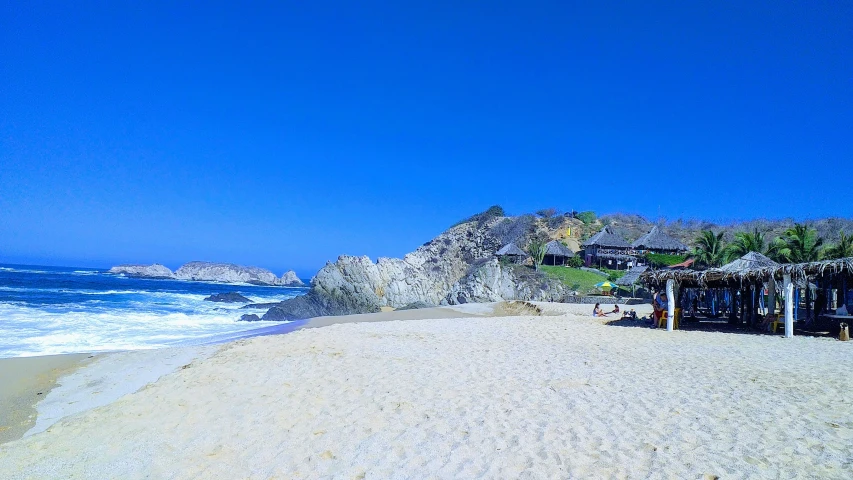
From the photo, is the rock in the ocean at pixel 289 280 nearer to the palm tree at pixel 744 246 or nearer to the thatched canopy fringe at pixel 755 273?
the palm tree at pixel 744 246

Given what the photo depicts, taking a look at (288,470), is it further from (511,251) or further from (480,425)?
(511,251)

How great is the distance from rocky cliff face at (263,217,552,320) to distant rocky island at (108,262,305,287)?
42493 millimetres

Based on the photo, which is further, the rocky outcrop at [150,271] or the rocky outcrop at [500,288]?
the rocky outcrop at [150,271]

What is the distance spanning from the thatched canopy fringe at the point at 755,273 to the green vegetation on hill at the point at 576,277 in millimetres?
16278

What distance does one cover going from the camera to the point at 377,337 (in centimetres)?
1252

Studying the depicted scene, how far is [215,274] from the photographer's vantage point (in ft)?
289

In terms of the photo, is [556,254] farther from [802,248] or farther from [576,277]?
[802,248]

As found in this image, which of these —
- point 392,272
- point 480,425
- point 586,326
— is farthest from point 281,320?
point 480,425

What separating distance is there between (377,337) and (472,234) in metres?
38.1

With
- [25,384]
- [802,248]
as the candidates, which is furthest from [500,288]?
[25,384]

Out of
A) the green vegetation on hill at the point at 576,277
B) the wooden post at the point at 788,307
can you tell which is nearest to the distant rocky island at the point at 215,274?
the green vegetation on hill at the point at 576,277

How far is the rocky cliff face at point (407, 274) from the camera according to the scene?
28922 millimetres

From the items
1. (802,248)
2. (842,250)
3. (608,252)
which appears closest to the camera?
(842,250)

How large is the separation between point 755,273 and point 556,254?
2851cm
